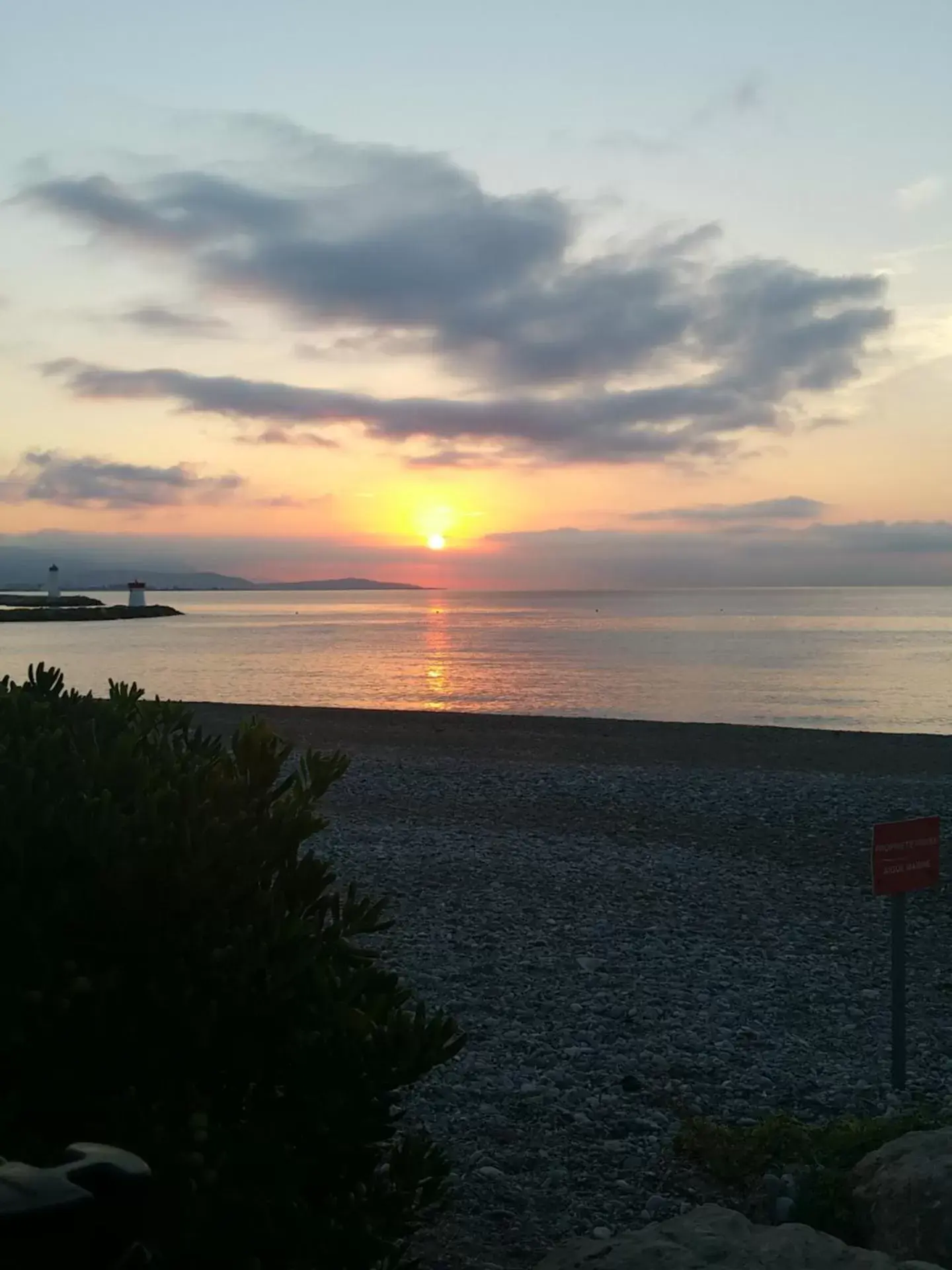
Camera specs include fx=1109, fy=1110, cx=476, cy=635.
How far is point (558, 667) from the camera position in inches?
2479

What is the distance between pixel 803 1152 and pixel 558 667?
189ft

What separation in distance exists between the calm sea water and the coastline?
745cm

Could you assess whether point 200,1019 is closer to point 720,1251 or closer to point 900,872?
point 720,1251

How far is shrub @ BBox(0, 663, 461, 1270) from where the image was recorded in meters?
2.79

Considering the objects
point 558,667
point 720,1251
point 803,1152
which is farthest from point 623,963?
point 558,667

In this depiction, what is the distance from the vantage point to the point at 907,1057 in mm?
7102

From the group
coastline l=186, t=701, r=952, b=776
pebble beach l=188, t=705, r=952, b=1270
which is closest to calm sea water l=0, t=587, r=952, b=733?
coastline l=186, t=701, r=952, b=776

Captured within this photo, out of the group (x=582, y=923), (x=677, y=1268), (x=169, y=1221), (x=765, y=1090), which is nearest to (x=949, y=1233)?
(x=677, y=1268)

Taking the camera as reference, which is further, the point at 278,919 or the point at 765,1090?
the point at 765,1090

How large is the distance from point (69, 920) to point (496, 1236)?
2872mm

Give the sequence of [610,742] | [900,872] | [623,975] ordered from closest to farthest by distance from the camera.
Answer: [900,872]
[623,975]
[610,742]

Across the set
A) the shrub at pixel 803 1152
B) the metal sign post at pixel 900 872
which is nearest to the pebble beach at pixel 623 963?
the shrub at pixel 803 1152

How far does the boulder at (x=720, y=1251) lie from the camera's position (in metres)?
3.75

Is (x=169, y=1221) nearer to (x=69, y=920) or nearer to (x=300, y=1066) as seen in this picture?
(x=300, y=1066)
